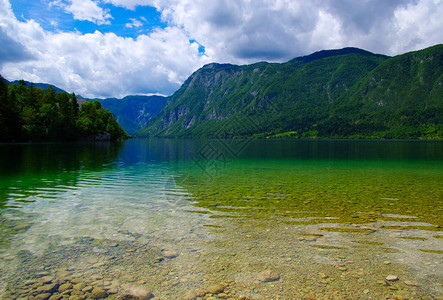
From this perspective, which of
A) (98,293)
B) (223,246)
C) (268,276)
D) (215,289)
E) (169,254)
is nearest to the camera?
(98,293)

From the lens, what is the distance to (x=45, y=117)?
129875mm

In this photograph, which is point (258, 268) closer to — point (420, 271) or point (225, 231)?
point (225, 231)

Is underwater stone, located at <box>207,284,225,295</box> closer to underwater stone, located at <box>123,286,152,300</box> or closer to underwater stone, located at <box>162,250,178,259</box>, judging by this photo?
underwater stone, located at <box>123,286,152,300</box>

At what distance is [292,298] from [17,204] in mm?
17165

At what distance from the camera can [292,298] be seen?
621cm

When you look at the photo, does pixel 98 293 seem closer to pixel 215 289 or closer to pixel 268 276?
pixel 215 289

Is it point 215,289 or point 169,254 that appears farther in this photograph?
point 169,254

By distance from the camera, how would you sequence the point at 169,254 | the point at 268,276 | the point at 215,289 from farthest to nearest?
the point at 169,254, the point at 268,276, the point at 215,289

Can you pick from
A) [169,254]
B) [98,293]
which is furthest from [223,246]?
[98,293]

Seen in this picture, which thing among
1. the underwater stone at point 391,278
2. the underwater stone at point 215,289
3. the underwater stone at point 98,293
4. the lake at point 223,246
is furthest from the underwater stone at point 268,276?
the underwater stone at point 98,293

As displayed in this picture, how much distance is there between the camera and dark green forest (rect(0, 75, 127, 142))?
113 m

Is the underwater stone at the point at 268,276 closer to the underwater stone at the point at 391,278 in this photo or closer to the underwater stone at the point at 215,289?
the underwater stone at the point at 215,289

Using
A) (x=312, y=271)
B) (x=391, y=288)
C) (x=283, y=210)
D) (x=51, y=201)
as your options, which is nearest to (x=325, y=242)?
(x=312, y=271)

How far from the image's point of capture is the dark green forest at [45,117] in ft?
371
